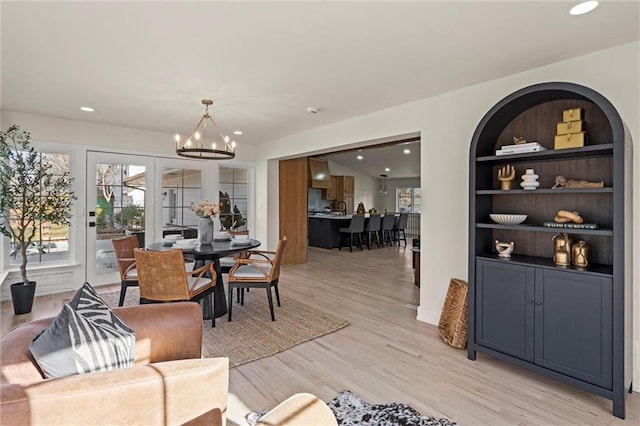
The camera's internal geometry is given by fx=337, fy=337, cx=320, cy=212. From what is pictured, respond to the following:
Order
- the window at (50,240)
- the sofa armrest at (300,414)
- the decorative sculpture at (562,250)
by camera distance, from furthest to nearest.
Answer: the window at (50,240) < the decorative sculpture at (562,250) < the sofa armrest at (300,414)

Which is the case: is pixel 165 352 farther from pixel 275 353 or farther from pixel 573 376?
pixel 573 376

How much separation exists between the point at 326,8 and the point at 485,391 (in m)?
2.62

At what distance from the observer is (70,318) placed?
123 centimetres

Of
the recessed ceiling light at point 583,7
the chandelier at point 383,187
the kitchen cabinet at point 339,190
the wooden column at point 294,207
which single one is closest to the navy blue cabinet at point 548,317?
the recessed ceiling light at point 583,7

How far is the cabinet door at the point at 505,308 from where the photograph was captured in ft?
7.89

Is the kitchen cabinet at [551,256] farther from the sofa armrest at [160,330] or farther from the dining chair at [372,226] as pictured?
the dining chair at [372,226]

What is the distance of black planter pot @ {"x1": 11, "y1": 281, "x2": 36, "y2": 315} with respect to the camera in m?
3.75

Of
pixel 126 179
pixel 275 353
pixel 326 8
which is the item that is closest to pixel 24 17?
pixel 326 8

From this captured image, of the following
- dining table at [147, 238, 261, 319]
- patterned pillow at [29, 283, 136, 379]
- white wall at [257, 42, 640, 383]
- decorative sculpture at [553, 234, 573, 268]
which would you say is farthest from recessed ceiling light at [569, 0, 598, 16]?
dining table at [147, 238, 261, 319]

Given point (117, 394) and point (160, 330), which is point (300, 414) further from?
point (160, 330)

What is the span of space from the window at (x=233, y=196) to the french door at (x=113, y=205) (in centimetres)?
123

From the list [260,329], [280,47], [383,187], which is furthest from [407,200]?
[280,47]

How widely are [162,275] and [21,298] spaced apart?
2.09m

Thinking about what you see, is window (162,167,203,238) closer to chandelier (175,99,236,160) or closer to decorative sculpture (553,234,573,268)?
chandelier (175,99,236,160)
